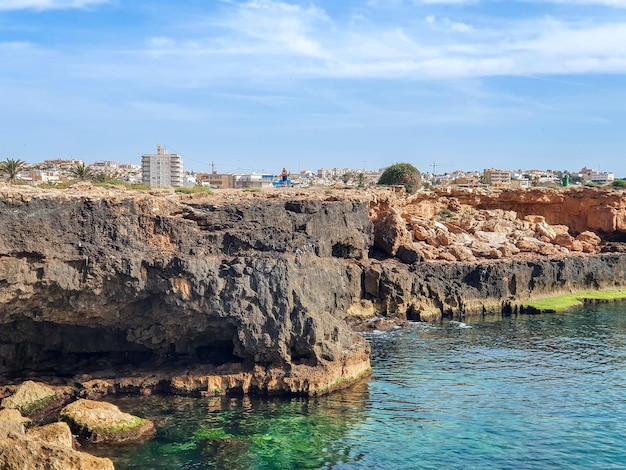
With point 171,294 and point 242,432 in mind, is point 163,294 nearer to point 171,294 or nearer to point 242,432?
point 171,294

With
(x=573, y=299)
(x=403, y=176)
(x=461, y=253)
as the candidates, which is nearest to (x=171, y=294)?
(x=461, y=253)

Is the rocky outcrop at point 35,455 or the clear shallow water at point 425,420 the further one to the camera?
the clear shallow water at point 425,420

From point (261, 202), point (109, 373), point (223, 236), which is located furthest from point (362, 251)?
point (109, 373)

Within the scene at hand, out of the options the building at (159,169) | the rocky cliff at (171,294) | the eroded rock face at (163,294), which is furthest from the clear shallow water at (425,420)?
the building at (159,169)

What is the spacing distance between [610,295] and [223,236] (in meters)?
38.6

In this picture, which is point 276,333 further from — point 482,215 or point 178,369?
point 482,215

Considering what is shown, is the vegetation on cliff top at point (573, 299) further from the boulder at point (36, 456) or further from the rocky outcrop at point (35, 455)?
the boulder at point (36, 456)

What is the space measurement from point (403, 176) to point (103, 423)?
71382mm

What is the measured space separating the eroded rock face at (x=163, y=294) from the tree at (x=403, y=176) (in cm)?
5780

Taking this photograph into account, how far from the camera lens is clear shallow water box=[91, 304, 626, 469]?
933 inches

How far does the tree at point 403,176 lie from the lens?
91.1 metres

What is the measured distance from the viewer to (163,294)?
2878cm

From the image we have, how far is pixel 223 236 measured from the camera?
31.9m

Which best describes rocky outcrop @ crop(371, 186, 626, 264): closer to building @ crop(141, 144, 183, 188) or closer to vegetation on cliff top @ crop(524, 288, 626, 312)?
vegetation on cliff top @ crop(524, 288, 626, 312)
